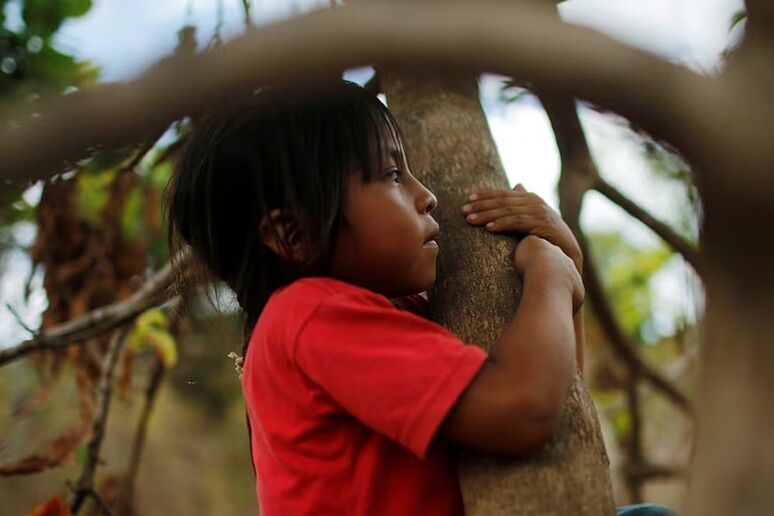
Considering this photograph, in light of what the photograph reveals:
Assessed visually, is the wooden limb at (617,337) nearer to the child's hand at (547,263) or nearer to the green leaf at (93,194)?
the child's hand at (547,263)

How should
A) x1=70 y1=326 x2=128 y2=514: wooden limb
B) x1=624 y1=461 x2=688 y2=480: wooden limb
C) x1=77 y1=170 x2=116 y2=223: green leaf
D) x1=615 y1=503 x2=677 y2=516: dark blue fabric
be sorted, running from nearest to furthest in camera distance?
x1=615 y1=503 x2=677 y2=516: dark blue fabric → x1=70 y1=326 x2=128 y2=514: wooden limb → x1=77 y1=170 x2=116 y2=223: green leaf → x1=624 y1=461 x2=688 y2=480: wooden limb

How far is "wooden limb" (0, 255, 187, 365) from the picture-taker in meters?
2.04

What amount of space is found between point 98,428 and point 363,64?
2.18 metres

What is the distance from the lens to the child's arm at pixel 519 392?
903 millimetres

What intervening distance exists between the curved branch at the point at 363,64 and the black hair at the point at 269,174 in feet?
1.99

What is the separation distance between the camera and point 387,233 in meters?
1.10

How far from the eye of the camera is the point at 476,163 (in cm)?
126

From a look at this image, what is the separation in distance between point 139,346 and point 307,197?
6.57 ft

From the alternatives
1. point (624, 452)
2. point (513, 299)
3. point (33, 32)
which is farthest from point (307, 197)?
point (624, 452)

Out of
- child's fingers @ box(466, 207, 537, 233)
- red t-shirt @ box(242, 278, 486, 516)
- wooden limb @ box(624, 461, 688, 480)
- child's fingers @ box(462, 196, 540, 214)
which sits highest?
child's fingers @ box(462, 196, 540, 214)

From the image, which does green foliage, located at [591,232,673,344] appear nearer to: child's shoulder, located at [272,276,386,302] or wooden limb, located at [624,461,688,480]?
wooden limb, located at [624,461,688,480]

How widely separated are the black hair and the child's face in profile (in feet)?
0.05

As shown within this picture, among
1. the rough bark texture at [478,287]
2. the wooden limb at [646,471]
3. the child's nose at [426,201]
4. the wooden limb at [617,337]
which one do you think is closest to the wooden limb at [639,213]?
the wooden limb at [617,337]

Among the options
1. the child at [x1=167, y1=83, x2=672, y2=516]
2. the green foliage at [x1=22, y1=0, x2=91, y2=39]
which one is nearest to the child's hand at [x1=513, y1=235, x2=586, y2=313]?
the child at [x1=167, y1=83, x2=672, y2=516]
